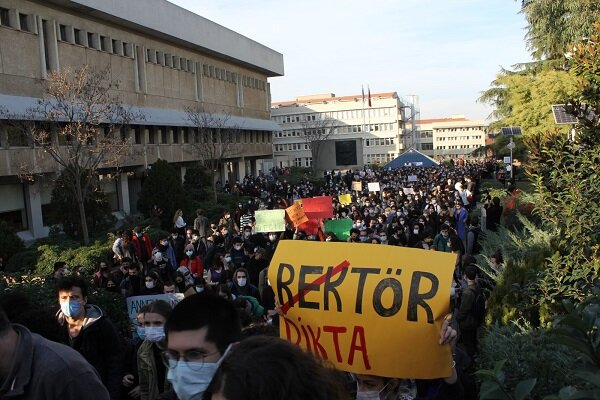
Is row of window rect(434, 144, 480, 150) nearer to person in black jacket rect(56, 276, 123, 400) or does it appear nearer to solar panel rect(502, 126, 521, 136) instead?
solar panel rect(502, 126, 521, 136)

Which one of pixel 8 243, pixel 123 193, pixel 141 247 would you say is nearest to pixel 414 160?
pixel 123 193

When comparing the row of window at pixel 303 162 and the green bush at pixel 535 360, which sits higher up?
the row of window at pixel 303 162

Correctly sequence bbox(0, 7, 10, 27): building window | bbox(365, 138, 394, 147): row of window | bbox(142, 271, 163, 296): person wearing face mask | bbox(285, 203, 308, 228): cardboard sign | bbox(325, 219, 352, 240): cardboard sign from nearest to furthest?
bbox(142, 271, 163, 296): person wearing face mask
bbox(325, 219, 352, 240): cardboard sign
bbox(285, 203, 308, 228): cardboard sign
bbox(0, 7, 10, 27): building window
bbox(365, 138, 394, 147): row of window

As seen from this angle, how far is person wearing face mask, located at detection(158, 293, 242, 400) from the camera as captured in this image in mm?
2959

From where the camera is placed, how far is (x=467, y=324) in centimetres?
766

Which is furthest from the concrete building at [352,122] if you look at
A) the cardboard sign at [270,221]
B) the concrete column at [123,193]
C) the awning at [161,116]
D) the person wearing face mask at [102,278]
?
the person wearing face mask at [102,278]

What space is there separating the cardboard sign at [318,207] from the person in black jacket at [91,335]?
40.1ft

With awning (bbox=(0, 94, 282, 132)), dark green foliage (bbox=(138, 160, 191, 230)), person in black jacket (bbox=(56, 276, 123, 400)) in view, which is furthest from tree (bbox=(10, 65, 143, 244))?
person in black jacket (bbox=(56, 276, 123, 400))

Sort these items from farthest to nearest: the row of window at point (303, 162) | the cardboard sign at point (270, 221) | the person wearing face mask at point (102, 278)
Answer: the row of window at point (303, 162) → the cardboard sign at point (270, 221) → the person wearing face mask at point (102, 278)

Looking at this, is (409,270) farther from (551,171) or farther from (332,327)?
(551,171)

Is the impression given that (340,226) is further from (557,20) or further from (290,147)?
(290,147)

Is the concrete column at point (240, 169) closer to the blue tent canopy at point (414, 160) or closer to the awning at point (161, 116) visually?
the awning at point (161, 116)

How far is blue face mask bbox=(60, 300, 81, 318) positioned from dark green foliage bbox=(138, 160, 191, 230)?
22.6m

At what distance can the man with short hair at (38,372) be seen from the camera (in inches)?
111
